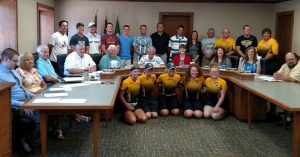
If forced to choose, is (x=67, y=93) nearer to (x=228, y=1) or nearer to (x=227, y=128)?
(x=227, y=128)

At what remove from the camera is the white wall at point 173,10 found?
9.34 meters

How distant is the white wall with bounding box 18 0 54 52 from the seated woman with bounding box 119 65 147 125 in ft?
7.13

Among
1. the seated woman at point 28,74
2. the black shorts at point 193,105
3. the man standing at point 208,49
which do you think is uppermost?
the man standing at point 208,49

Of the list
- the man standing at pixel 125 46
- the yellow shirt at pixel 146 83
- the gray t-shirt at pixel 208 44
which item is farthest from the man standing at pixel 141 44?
the yellow shirt at pixel 146 83

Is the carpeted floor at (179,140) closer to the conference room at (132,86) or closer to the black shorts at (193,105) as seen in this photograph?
the conference room at (132,86)

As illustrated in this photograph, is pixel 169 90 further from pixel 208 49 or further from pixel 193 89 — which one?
pixel 208 49

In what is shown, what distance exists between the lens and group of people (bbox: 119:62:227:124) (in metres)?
5.55

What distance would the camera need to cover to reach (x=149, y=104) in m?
5.78

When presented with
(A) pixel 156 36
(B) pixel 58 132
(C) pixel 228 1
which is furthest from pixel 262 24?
(B) pixel 58 132

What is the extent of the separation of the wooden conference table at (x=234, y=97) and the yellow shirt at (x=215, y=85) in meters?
0.16

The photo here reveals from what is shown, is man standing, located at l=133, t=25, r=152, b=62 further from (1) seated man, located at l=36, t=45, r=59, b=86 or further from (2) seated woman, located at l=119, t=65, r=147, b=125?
(1) seated man, located at l=36, t=45, r=59, b=86

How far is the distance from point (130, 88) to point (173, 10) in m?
4.57

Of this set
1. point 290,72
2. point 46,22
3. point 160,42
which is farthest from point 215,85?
point 46,22

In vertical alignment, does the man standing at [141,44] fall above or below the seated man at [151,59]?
above
